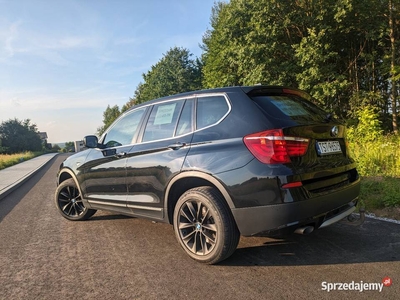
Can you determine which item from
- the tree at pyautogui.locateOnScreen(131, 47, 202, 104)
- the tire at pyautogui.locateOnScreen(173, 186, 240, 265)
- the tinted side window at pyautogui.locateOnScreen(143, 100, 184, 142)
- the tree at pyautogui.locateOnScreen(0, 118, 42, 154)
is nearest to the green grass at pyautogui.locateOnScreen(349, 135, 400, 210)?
the tire at pyautogui.locateOnScreen(173, 186, 240, 265)

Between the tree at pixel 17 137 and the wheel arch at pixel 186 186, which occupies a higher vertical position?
the tree at pixel 17 137

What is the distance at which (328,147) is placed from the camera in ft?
9.67

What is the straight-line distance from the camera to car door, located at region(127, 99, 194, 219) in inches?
129

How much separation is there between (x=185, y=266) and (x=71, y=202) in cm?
298

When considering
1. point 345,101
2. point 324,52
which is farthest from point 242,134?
point 345,101

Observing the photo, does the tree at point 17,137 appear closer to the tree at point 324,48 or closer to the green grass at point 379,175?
the tree at point 324,48

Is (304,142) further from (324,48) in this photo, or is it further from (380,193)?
(324,48)

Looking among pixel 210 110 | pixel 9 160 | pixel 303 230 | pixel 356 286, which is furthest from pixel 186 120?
pixel 9 160

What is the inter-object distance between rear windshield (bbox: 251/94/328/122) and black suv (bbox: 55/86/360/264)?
0.01 meters

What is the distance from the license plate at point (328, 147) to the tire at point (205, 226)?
1.05 m

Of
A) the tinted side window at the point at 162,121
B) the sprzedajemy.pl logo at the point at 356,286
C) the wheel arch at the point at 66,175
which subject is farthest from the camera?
the wheel arch at the point at 66,175

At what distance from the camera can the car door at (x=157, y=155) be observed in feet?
10.7

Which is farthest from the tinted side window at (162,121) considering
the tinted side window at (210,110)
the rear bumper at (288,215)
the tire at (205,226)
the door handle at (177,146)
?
the rear bumper at (288,215)

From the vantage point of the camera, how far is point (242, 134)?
109 inches
